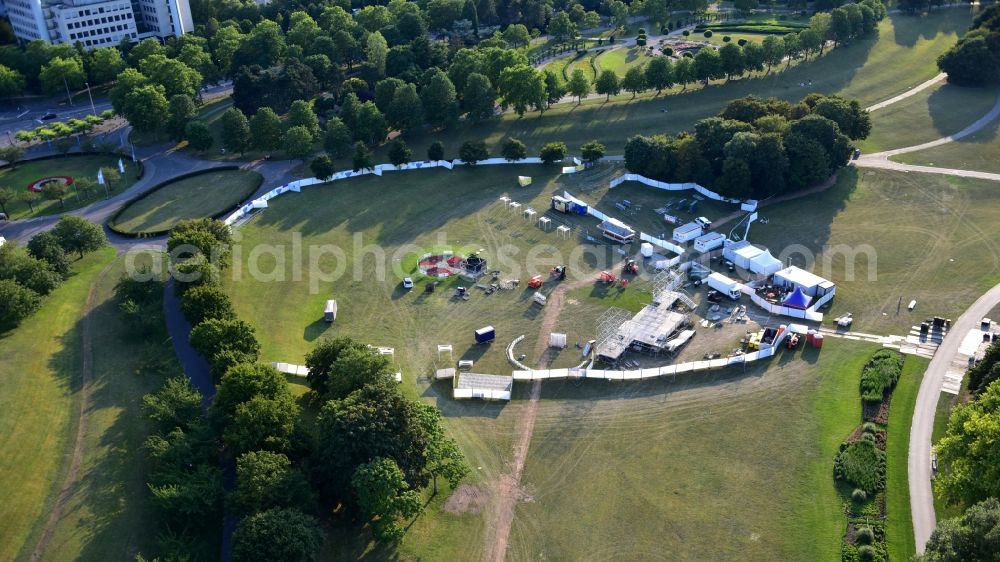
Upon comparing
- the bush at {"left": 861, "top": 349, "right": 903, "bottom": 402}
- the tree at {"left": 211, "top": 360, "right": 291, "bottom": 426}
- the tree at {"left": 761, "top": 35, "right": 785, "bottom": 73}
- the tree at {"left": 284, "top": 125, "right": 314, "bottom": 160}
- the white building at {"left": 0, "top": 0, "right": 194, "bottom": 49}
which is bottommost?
the bush at {"left": 861, "top": 349, "right": 903, "bottom": 402}

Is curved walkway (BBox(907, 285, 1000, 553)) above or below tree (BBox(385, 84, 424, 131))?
below

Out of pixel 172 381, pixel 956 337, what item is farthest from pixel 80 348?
pixel 956 337

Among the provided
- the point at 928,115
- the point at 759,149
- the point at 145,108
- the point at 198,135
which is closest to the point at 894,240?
the point at 759,149

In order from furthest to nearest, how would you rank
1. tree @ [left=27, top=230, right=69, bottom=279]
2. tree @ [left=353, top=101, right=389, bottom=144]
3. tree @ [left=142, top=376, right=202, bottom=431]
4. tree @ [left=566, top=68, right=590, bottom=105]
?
tree @ [left=566, top=68, right=590, bottom=105]
tree @ [left=353, top=101, right=389, bottom=144]
tree @ [left=27, top=230, right=69, bottom=279]
tree @ [left=142, top=376, right=202, bottom=431]

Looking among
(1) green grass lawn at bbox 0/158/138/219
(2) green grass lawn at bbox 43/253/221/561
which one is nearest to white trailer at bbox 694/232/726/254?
(2) green grass lawn at bbox 43/253/221/561

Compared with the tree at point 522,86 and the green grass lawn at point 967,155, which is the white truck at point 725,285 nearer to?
the green grass lawn at point 967,155

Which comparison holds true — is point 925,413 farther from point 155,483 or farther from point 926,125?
point 926,125

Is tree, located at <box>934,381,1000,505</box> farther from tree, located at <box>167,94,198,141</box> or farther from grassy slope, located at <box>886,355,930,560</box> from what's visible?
tree, located at <box>167,94,198,141</box>
